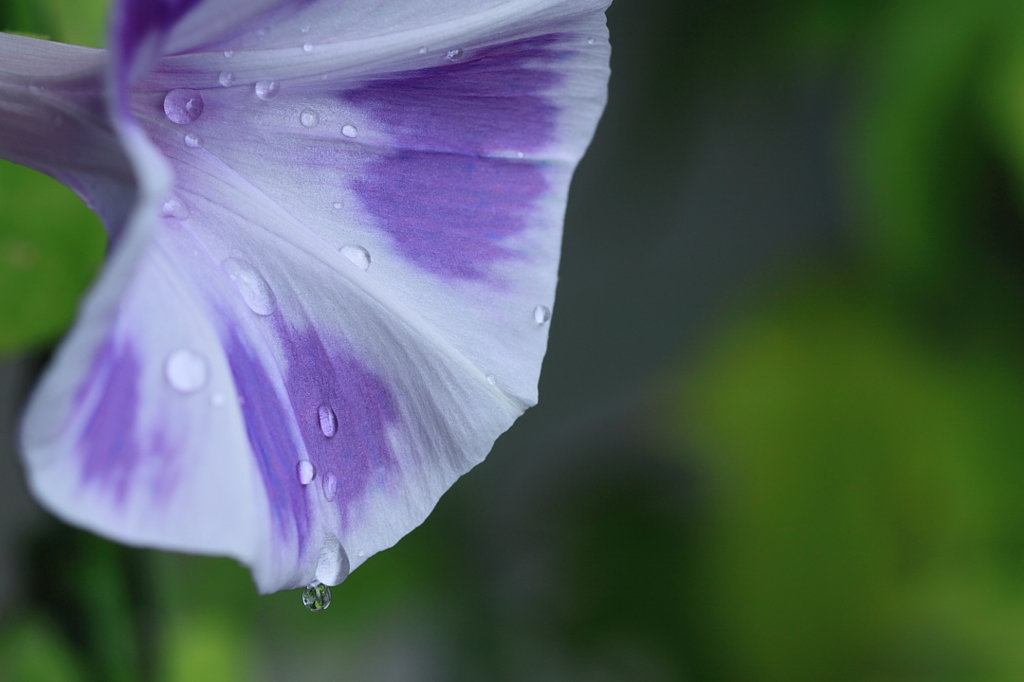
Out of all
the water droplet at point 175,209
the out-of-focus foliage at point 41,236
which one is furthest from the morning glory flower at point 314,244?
the out-of-focus foliage at point 41,236

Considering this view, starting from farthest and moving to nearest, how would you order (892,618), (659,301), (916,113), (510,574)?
(659,301) < (510,574) < (892,618) < (916,113)

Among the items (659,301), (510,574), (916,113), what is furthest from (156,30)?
(659,301)

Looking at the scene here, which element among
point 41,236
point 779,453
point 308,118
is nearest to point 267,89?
point 308,118

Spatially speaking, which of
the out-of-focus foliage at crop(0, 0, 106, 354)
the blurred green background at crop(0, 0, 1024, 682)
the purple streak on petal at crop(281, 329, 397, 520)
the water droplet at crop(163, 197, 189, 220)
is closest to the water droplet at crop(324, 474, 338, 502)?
the purple streak on petal at crop(281, 329, 397, 520)

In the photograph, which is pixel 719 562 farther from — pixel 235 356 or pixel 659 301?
pixel 235 356

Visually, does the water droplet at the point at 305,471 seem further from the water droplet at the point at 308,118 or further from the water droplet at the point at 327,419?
the water droplet at the point at 308,118

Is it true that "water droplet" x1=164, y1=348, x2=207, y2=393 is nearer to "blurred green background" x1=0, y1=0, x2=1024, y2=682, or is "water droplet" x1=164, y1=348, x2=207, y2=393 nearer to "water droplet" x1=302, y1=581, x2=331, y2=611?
"water droplet" x1=302, y1=581, x2=331, y2=611
